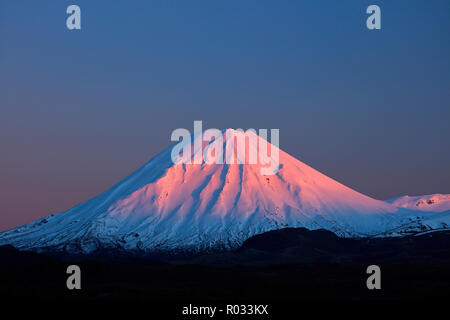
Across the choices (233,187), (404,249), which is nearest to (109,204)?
(233,187)

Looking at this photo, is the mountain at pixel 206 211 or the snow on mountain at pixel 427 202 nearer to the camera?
the mountain at pixel 206 211

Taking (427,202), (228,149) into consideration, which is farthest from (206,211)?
(427,202)

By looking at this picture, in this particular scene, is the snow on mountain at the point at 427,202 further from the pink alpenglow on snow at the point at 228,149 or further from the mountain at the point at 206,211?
the pink alpenglow on snow at the point at 228,149

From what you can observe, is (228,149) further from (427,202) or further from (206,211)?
(427,202)

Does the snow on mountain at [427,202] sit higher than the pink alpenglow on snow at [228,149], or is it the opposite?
the pink alpenglow on snow at [228,149]

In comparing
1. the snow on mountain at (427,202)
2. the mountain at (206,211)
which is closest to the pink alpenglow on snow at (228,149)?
the mountain at (206,211)

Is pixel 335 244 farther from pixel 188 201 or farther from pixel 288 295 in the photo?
pixel 288 295

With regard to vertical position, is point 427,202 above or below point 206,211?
above
